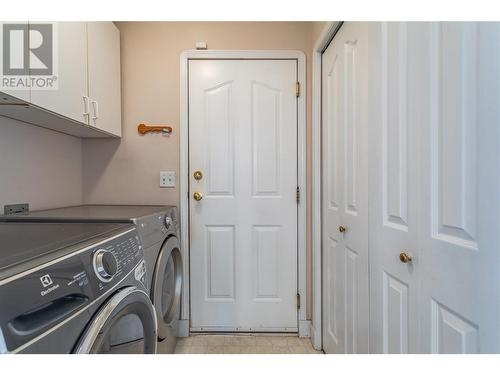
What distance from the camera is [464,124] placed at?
1.95 feet

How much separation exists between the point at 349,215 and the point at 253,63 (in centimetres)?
123

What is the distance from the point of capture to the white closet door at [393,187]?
0.77m

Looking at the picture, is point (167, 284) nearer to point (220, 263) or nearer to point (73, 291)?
point (220, 263)

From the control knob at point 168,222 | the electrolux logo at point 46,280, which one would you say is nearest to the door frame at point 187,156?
the control knob at point 168,222

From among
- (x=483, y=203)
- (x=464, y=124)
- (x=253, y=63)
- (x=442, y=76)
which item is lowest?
(x=483, y=203)

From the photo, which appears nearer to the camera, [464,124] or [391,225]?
[464,124]

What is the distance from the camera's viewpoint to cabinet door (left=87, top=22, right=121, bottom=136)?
1409mm

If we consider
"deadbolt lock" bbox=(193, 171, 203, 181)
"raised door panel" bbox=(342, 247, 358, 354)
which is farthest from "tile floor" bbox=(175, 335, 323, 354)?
"deadbolt lock" bbox=(193, 171, 203, 181)

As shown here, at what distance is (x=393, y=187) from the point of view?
868 millimetres

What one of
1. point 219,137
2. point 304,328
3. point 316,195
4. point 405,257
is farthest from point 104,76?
point 304,328

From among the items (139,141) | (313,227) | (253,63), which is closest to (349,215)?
(313,227)

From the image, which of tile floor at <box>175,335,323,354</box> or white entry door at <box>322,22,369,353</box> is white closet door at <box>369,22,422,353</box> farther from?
tile floor at <box>175,335,323,354</box>
